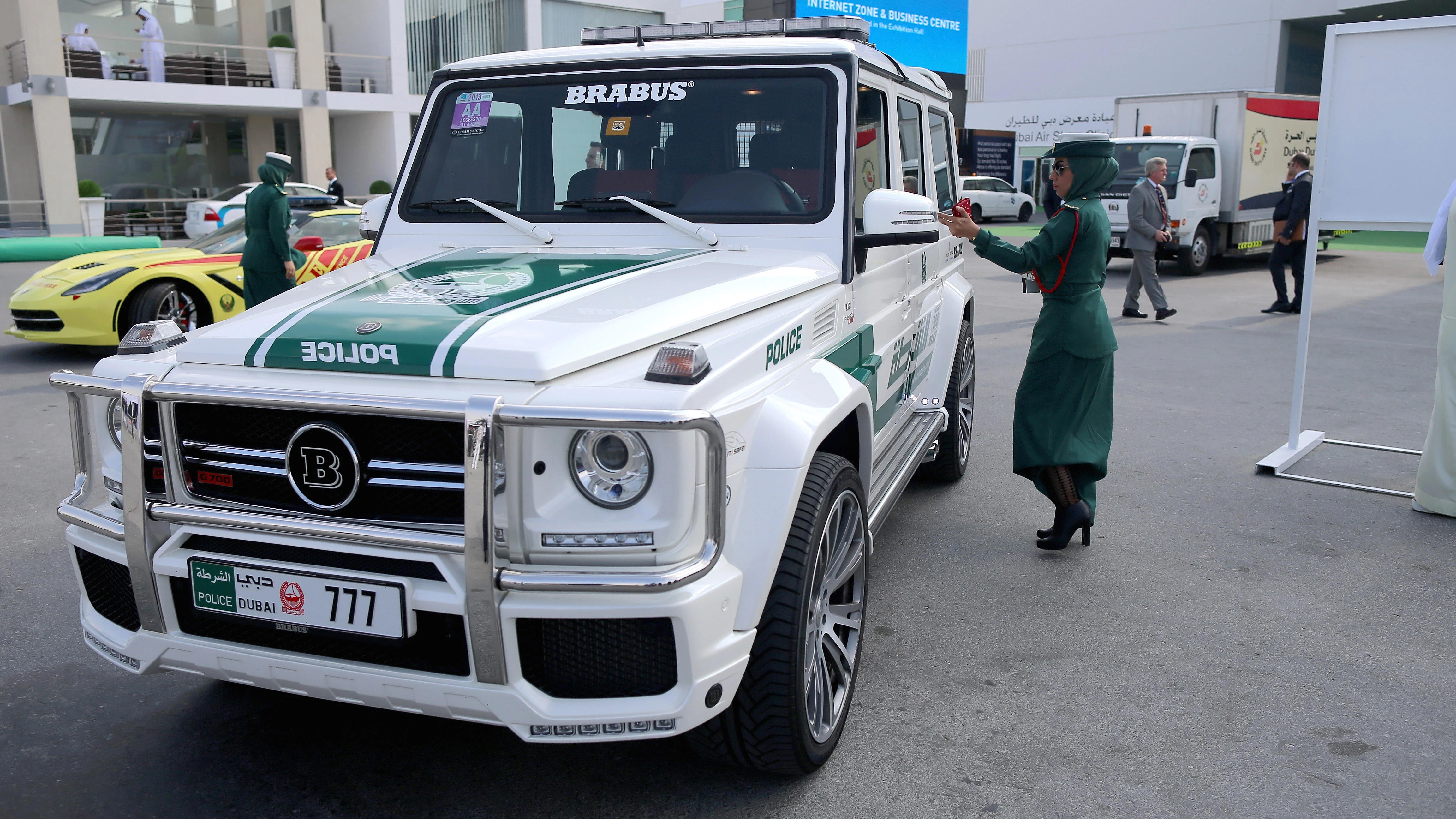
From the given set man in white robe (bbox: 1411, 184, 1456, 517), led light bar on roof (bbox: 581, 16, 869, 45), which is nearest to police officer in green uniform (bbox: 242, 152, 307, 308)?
led light bar on roof (bbox: 581, 16, 869, 45)

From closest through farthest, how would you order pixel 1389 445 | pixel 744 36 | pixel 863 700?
pixel 863 700, pixel 744 36, pixel 1389 445

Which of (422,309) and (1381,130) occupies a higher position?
(1381,130)

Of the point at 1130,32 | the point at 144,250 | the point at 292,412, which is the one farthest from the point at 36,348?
the point at 1130,32

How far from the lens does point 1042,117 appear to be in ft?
125

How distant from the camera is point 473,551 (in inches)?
88.4

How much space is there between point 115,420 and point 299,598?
0.89 m

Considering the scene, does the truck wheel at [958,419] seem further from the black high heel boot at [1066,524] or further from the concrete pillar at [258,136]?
the concrete pillar at [258,136]

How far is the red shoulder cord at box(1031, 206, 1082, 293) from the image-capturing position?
14.9 ft

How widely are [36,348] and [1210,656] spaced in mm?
10603

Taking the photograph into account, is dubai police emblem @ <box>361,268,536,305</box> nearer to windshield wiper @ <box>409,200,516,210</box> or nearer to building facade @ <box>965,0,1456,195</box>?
windshield wiper @ <box>409,200,516,210</box>

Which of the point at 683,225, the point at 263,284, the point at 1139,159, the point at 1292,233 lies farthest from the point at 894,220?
the point at 1139,159

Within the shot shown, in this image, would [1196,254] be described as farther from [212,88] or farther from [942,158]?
[212,88]

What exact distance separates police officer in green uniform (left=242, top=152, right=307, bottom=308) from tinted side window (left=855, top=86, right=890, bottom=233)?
19.1 feet

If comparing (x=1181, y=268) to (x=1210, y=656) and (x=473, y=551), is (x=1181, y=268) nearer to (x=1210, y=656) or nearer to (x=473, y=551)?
(x=1210, y=656)
